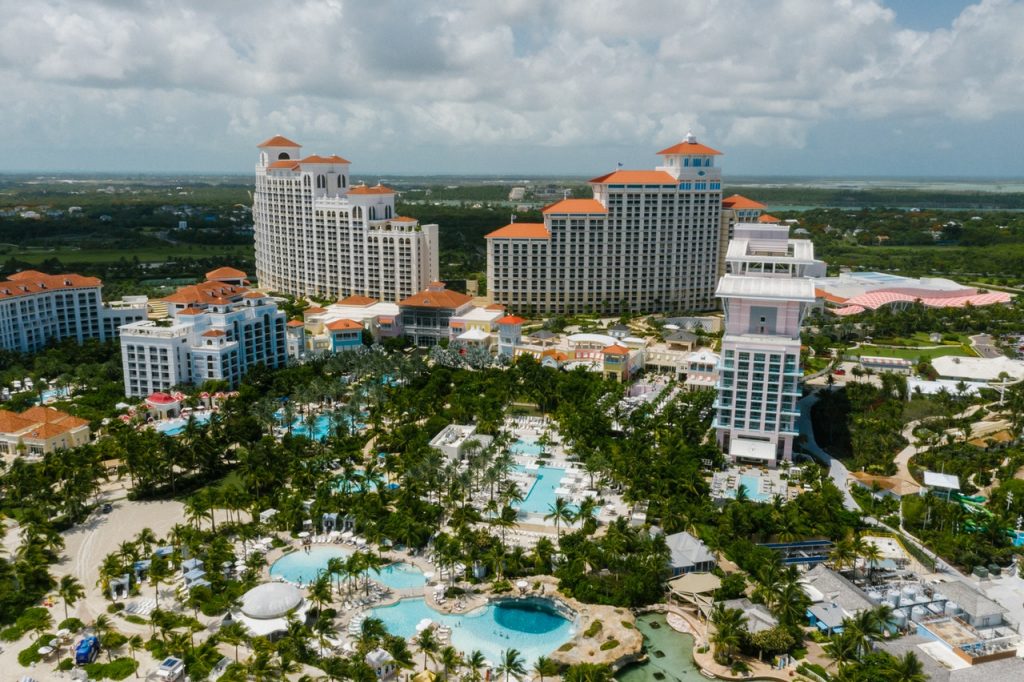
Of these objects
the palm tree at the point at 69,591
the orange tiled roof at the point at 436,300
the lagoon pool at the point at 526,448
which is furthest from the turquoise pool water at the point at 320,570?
the orange tiled roof at the point at 436,300

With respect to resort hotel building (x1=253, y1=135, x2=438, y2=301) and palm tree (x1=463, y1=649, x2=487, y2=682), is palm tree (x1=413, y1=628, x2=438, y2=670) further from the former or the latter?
resort hotel building (x1=253, y1=135, x2=438, y2=301)

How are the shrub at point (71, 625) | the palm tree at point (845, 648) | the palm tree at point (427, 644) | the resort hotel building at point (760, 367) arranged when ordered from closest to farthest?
the palm tree at point (845, 648), the palm tree at point (427, 644), the shrub at point (71, 625), the resort hotel building at point (760, 367)

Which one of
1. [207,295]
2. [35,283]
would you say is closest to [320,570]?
[207,295]

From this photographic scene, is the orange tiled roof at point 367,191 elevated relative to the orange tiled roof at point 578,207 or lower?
elevated

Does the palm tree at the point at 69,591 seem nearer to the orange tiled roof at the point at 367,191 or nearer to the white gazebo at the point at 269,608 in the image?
the white gazebo at the point at 269,608

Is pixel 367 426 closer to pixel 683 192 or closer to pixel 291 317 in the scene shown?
pixel 291 317

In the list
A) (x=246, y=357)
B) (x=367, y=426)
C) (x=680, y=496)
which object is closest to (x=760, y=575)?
(x=680, y=496)
